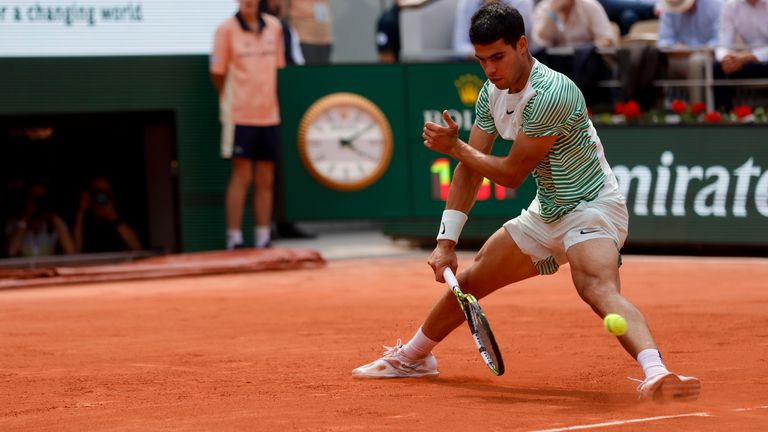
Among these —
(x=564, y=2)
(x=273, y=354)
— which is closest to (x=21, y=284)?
(x=273, y=354)

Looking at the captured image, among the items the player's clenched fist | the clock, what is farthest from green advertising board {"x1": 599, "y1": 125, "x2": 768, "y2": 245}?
the player's clenched fist

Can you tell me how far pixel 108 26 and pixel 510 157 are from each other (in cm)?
743

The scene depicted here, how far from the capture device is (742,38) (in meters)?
11.9

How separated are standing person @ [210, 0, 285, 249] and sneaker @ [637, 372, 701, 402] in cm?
732

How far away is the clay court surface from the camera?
16.2ft

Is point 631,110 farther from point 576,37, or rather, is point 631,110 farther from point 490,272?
point 490,272

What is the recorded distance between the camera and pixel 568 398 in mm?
5270

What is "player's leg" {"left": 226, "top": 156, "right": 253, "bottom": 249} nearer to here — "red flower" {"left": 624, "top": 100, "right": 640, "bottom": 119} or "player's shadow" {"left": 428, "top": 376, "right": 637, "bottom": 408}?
"red flower" {"left": 624, "top": 100, "right": 640, "bottom": 119}

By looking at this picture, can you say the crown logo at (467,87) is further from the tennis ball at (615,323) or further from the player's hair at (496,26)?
the tennis ball at (615,323)

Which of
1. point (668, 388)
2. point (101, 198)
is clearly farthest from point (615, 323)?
point (101, 198)

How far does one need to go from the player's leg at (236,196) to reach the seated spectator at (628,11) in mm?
4869

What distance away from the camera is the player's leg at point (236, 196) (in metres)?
11.8

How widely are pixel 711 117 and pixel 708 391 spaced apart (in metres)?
6.48

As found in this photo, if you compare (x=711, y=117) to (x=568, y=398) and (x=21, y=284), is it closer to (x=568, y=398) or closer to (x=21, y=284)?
(x=21, y=284)
